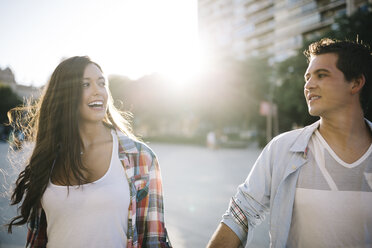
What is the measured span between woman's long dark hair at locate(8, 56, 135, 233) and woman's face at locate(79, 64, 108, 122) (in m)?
0.04

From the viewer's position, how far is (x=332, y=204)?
1750 mm

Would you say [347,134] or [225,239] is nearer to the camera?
[225,239]

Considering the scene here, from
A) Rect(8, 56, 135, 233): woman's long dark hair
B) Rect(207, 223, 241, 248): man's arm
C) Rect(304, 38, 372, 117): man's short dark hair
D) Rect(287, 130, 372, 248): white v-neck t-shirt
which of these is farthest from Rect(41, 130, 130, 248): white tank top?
Rect(304, 38, 372, 117): man's short dark hair

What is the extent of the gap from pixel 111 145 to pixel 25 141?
3.10ft

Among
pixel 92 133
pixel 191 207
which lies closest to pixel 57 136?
pixel 92 133

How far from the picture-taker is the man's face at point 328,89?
1966 millimetres

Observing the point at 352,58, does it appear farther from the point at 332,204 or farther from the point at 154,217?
the point at 154,217

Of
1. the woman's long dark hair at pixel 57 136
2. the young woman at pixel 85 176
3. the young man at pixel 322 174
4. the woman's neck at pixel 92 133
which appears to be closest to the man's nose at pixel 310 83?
the young man at pixel 322 174

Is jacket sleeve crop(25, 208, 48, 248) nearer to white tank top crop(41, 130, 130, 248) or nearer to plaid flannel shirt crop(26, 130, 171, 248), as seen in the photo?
plaid flannel shirt crop(26, 130, 171, 248)

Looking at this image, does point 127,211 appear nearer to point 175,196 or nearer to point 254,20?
point 175,196

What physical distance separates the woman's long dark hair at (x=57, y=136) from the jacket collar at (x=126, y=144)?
153 millimetres

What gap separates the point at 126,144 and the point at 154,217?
612 mm

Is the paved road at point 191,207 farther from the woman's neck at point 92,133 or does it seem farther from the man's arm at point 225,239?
the man's arm at point 225,239

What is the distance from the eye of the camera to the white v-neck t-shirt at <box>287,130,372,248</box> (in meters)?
1.71
